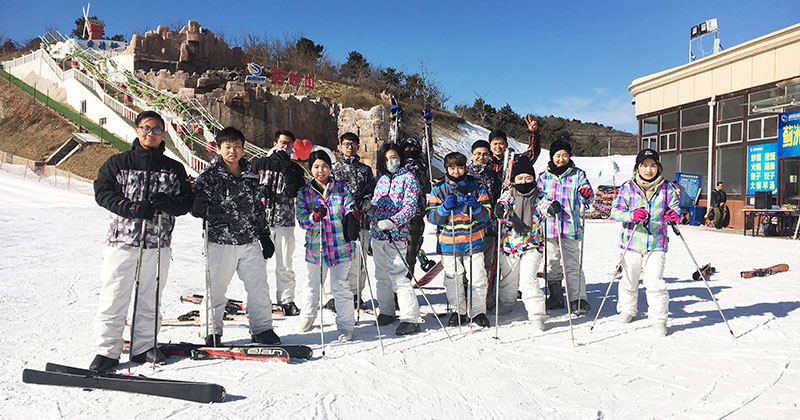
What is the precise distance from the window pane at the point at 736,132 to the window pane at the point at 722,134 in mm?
182

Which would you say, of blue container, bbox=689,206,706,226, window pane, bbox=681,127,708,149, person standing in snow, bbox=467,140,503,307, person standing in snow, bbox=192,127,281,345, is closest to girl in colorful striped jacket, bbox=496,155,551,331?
person standing in snow, bbox=467,140,503,307

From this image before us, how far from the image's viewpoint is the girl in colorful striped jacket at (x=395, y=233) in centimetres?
443

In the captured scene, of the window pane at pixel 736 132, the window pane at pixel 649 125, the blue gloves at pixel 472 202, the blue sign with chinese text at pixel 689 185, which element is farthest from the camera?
the window pane at pixel 649 125

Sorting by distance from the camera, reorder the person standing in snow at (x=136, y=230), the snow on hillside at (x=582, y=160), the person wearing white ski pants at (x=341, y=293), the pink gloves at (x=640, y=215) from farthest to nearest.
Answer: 1. the snow on hillside at (x=582, y=160)
2. the pink gloves at (x=640, y=215)
3. the person wearing white ski pants at (x=341, y=293)
4. the person standing in snow at (x=136, y=230)

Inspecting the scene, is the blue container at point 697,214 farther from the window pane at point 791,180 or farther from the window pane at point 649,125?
the window pane at point 649,125

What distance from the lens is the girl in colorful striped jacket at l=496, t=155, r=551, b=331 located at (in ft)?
15.0

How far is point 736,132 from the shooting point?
53.8 feet

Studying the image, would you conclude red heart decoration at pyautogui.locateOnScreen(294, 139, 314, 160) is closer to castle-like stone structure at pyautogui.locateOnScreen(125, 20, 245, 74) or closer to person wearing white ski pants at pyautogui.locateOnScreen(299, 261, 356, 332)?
person wearing white ski pants at pyautogui.locateOnScreen(299, 261, 356, 332)

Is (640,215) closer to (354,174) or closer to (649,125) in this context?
(354,174)

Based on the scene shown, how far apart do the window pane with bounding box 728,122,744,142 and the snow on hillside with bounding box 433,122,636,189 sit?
463 centimetres

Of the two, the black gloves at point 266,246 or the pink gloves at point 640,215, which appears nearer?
the black gloves at point 266,246

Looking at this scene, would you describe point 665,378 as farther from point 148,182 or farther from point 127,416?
point 148,182

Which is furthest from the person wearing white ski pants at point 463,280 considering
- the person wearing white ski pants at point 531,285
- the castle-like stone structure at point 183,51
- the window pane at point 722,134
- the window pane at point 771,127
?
→ the castle-like stone structure at point 183,51

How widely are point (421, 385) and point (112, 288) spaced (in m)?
2.23
